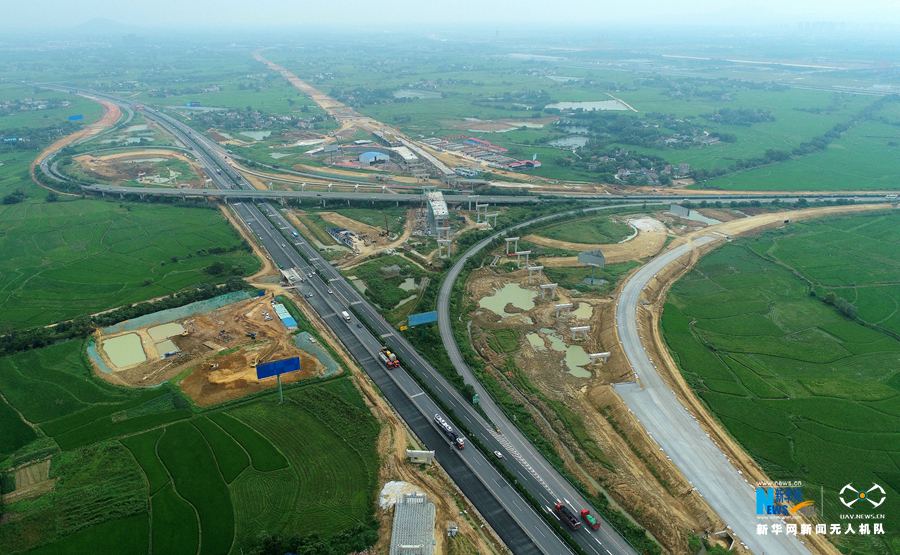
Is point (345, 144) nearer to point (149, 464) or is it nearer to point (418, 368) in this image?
point (418, 368)

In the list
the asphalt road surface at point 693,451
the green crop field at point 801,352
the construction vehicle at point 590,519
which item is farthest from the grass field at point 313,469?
the green crop field at point 801,352

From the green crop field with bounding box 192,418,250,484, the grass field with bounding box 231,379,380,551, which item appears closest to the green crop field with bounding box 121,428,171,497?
the green crop field with bounding box 192,418,250,484

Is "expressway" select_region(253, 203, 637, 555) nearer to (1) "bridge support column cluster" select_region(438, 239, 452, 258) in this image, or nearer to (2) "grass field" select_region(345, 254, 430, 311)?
(2) "grass field" select_region(345, 254, 430, 311)

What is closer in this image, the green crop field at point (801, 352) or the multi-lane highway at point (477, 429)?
the multi-lane highway at point (477, 429)

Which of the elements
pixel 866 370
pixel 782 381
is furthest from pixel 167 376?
pixel 866 370

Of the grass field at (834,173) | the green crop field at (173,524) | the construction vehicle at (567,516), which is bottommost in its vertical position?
the green crop field at (173,524)

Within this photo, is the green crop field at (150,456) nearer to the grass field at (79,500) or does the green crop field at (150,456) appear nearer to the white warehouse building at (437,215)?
the grass field at (79,500)
